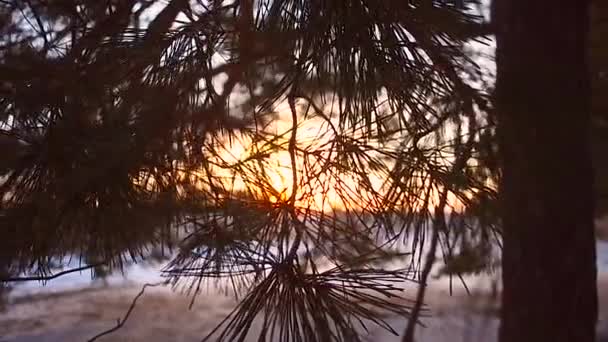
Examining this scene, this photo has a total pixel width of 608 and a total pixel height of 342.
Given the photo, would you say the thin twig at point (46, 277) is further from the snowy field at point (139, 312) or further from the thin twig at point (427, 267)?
the thin twig at point (427, 267)

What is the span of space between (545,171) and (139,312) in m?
0.66

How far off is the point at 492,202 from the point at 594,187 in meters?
0.21

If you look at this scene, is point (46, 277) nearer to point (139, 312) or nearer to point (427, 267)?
point (139, 312)

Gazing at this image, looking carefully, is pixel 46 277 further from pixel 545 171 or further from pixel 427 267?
pixel 545 171

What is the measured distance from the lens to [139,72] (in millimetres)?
820

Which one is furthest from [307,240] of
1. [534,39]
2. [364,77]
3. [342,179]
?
[534,39]

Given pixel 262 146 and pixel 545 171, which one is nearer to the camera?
pixel 262 146

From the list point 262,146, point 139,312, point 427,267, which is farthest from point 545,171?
point 139,312

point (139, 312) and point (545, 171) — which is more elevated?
point (545, 171)

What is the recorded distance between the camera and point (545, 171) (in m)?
0.96

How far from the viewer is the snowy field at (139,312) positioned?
970mm

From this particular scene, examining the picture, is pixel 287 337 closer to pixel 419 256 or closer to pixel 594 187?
pixel 419 256

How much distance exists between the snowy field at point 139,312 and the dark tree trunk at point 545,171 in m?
Result: 0.04

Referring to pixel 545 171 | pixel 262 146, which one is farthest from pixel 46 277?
pixel 545 171
